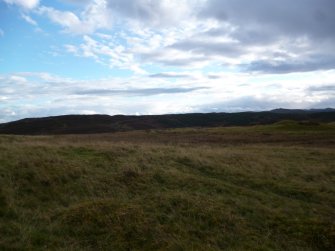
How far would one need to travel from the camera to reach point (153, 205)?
10.8m

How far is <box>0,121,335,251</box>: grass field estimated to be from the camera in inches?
342

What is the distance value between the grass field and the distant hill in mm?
65077

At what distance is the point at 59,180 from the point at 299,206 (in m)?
8.43

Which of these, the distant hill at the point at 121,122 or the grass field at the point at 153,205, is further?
the distant hill at the point at 121,122

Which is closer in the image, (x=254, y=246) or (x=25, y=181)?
(x=254, y=246)

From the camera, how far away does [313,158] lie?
931 inches

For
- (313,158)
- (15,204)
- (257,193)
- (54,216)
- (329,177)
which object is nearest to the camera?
(54,216)

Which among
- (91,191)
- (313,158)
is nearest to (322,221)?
(91,191)

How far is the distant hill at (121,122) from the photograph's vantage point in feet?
286

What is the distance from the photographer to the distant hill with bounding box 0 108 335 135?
87250 millimetres

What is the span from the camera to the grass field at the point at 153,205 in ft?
28.5

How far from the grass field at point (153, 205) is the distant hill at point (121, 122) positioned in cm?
6508

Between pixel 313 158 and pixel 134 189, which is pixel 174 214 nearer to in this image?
pixel 134 189

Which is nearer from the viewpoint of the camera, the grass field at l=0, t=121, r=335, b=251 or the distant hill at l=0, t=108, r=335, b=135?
the grass field at l=0, t=121, r=335, b=251
